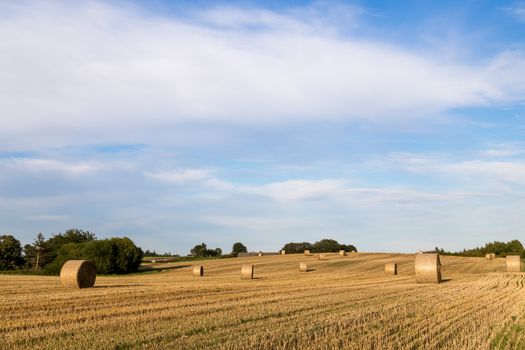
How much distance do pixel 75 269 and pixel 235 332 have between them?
49.4ft

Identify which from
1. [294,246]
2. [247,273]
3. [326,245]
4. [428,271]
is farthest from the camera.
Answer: [294,246]

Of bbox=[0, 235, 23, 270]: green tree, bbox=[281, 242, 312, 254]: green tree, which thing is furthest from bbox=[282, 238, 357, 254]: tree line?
bbox=[0, 235, 23, 270]: green tree

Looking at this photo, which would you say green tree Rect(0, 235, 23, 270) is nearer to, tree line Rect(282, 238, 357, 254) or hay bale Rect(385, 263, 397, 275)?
tree line Rect(282, 238, 357, 254)

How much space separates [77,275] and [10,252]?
227 feet

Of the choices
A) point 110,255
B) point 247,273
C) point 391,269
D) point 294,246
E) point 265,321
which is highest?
point 294,246

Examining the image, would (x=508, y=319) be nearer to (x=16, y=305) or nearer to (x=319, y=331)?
(x=319, y=331)

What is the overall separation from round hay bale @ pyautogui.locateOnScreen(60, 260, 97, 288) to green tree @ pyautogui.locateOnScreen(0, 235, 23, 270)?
6586 centimetres

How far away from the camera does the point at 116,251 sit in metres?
58.3

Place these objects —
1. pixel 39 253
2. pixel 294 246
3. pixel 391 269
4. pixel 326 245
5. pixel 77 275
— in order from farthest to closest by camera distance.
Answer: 1. pixel 294 246
2. pixel 326 245
3. pixel 39 253
4. pixel 391 269
5. pixel 77 275

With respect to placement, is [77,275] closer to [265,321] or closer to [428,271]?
[265,321]

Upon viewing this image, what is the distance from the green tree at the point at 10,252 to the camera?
84688mm

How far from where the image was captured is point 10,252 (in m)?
86.1

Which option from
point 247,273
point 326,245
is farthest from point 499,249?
point 247,273

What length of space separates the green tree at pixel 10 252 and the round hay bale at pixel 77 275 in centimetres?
6586
